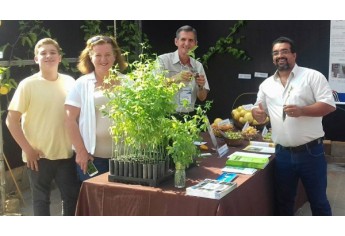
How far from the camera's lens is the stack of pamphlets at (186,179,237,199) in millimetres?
2270

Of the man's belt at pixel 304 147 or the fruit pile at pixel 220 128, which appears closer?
the man's belt at pixel 304 147

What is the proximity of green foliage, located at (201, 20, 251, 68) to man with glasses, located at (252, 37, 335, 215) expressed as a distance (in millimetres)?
2657

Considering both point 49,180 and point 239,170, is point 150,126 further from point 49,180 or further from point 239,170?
point 49,180

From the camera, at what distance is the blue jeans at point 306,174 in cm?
302

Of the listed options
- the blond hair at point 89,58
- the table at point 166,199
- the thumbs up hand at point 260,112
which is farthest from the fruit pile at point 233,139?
the blond hair at point 89,58

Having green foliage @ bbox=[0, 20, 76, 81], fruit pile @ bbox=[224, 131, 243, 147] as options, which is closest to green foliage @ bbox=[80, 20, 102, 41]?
green foliage @ bbox=[0, 20, 76, 81]

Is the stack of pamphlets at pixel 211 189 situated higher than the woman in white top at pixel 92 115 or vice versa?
the woman in white top at pixel 92 115

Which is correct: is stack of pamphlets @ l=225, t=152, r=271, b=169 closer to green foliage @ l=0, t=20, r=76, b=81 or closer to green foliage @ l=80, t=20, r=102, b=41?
green foliage @ l=0, t=20, r=76, b=81

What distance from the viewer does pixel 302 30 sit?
5504 mm

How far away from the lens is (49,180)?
3.09 metres

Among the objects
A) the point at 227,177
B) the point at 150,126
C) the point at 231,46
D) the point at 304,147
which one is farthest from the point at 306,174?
the point at 231,46

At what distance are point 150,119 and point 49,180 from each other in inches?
44.8

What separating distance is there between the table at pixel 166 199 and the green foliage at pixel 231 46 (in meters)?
3.15

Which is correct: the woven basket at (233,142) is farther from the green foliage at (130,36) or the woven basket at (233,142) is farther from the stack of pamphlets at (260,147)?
the green foliage at (130,36)
